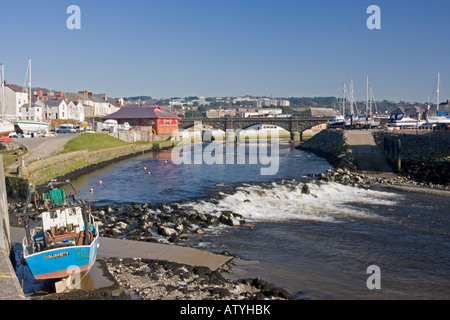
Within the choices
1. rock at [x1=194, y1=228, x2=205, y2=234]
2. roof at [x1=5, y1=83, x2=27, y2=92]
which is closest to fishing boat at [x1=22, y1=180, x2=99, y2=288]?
rock at [x1=194, y1=228, x2=205, y2=234]

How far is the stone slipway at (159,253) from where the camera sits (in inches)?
688

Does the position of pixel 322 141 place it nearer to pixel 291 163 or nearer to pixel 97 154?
pixel 291 163

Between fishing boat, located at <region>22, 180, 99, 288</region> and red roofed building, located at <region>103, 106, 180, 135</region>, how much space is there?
75.6m

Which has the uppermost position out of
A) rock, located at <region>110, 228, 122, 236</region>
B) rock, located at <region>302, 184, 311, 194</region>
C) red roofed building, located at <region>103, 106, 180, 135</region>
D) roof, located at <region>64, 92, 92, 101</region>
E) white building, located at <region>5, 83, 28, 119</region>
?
roof, located at <region>64, 92, 92, 101</region>

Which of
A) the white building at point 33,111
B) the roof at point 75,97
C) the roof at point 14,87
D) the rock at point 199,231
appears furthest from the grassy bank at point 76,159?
the roof at point 75,97

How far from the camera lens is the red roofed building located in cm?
9344

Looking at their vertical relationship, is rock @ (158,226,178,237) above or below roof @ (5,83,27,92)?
below

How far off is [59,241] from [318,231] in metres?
13.3

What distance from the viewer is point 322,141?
82.6 meters

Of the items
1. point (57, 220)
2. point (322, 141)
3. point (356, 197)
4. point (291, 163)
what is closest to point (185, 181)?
point (356, 197)

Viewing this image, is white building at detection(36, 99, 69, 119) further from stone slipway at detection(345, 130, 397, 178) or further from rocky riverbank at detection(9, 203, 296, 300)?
rocky riverbank at detection(9, 203, 296, 300)

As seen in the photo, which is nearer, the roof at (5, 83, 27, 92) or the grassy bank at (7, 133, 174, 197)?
the grassy bank at (7, 133, 174, 197)

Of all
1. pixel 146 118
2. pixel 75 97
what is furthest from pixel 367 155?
pixel 75 97

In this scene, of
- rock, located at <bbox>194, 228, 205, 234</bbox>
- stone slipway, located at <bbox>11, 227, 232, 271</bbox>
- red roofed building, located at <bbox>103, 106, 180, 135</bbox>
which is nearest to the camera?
stone slipway, located at <bbox>11, 227, 232, 271</bbox>
